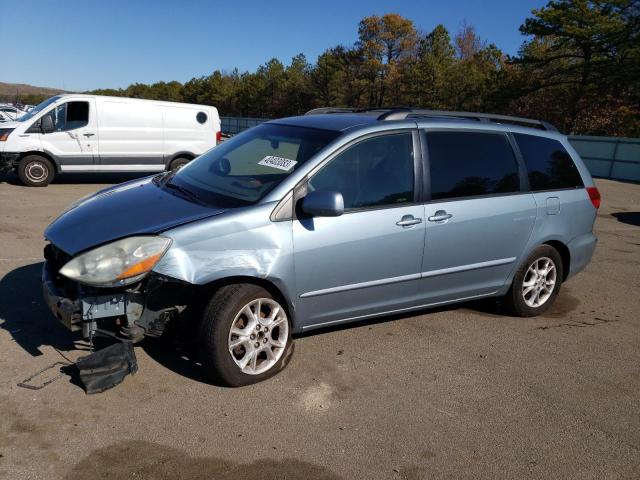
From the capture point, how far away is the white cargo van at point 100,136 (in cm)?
1173

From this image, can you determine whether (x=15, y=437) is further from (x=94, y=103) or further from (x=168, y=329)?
(x=94, y=103)

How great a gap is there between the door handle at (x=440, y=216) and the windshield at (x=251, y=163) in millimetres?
975

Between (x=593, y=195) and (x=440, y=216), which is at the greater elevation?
(x=593, y=195)

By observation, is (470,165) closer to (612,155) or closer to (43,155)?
(43,155)

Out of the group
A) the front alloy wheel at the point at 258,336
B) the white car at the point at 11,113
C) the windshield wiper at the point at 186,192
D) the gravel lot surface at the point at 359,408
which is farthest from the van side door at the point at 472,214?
the white car at the point at 11,113

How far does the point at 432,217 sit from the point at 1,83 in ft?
636

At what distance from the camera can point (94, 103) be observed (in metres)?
12.1

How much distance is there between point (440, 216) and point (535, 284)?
148 cm

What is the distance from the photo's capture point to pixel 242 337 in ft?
11.9

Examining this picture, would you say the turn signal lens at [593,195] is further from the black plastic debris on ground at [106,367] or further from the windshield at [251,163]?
the black plastic debris on ground at [106,367]

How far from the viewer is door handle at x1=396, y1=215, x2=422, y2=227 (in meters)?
4.16

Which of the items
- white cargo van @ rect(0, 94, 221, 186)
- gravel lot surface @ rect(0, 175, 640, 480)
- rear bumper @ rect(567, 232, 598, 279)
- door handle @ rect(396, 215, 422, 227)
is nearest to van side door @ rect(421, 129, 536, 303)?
door handle @ rect(396, 215, 422, 227)

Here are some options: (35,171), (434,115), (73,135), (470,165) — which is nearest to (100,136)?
(73,135)

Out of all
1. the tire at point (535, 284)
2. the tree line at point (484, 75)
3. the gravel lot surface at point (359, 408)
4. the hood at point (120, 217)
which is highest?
the tree line at point (484, 75)
